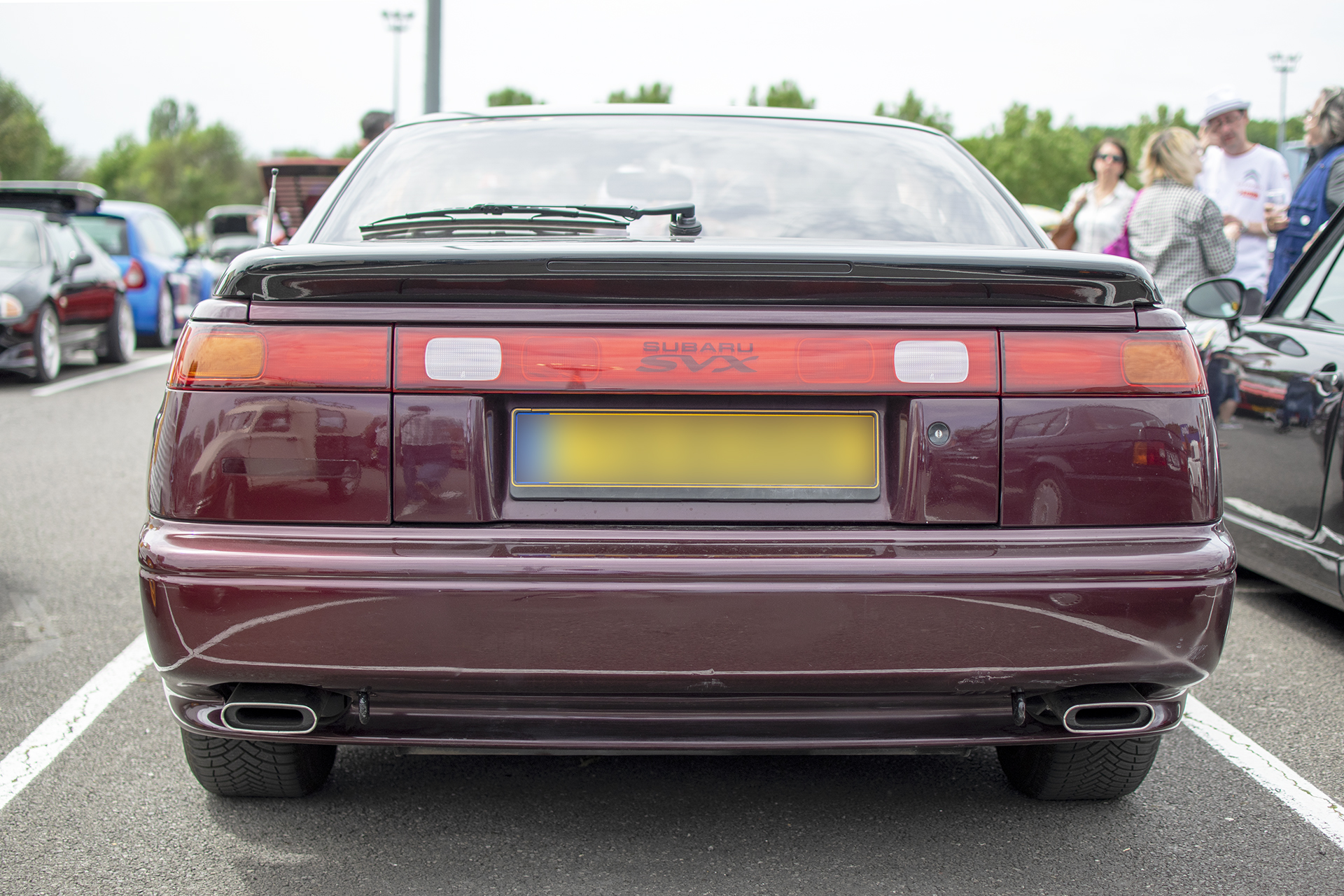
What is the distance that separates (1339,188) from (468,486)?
578 cm

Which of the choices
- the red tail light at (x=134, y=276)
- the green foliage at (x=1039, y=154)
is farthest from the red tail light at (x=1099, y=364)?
the green foliage at (x=1039, y=154)

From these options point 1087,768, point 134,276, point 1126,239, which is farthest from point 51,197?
point 1087,768

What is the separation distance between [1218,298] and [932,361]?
2.51m

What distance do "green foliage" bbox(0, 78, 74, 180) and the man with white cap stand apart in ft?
161

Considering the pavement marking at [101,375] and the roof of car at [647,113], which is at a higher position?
the roof of car at [647,113]

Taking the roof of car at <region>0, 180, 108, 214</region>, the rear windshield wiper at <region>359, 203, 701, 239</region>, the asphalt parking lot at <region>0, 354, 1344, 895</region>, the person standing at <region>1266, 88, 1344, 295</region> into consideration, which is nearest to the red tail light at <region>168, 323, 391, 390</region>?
the rear windshield wiper at <region>359, 203, 701, 239</region>

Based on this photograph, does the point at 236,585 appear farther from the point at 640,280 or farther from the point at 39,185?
the point at 39,185

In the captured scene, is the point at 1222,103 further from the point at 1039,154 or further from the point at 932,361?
the point at 1039,154

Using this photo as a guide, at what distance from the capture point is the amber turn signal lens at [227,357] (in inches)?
82.4

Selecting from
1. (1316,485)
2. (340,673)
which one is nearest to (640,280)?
(340,673)

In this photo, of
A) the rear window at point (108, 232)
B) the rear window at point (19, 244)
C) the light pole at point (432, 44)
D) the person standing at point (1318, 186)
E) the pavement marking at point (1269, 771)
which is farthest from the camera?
the rear window at point (108, 232)

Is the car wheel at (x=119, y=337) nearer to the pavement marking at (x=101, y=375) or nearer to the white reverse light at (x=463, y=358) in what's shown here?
the pavement marking at (x=101, y=375)

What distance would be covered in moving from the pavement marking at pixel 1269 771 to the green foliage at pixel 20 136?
169ft

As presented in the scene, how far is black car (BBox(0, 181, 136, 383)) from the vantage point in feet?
33.4
